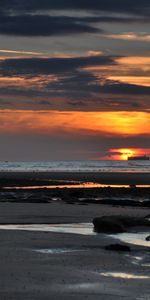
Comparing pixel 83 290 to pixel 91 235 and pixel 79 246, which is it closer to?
pixel 79 246

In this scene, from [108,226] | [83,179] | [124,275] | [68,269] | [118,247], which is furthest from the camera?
[83,179]

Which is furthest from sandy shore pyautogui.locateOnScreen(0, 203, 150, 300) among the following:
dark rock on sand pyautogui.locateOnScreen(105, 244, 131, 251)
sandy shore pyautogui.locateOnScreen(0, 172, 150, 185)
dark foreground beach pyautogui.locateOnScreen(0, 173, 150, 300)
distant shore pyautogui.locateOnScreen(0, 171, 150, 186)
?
sandy shore pyautogui.locateOnScreen(0, 172, 150, 185)

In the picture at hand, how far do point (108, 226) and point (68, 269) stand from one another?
891 cm

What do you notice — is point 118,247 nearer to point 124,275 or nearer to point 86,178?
point 124,275

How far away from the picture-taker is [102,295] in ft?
44.9

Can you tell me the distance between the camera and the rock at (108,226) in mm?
25531

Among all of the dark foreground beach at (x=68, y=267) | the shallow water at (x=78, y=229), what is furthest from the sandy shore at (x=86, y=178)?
the dark foreground beach at (x=68, y=267)

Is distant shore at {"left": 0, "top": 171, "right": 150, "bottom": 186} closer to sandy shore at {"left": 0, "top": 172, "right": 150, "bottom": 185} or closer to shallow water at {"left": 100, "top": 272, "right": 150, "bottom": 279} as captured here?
sandy shore at {"left": 0, "top": 172, "right": 150, "bottom": 185}

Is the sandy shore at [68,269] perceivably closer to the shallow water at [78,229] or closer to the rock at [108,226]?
the shallow water at [78,229]

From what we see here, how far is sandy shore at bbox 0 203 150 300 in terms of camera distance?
13952 mm

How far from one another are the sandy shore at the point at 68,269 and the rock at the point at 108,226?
1.09 meters

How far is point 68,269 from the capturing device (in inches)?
663

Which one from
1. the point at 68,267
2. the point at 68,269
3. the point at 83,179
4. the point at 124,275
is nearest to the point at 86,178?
the point at 83,179

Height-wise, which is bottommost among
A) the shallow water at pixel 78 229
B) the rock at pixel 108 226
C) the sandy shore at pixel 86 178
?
the sandy shore at pixel 86 178
